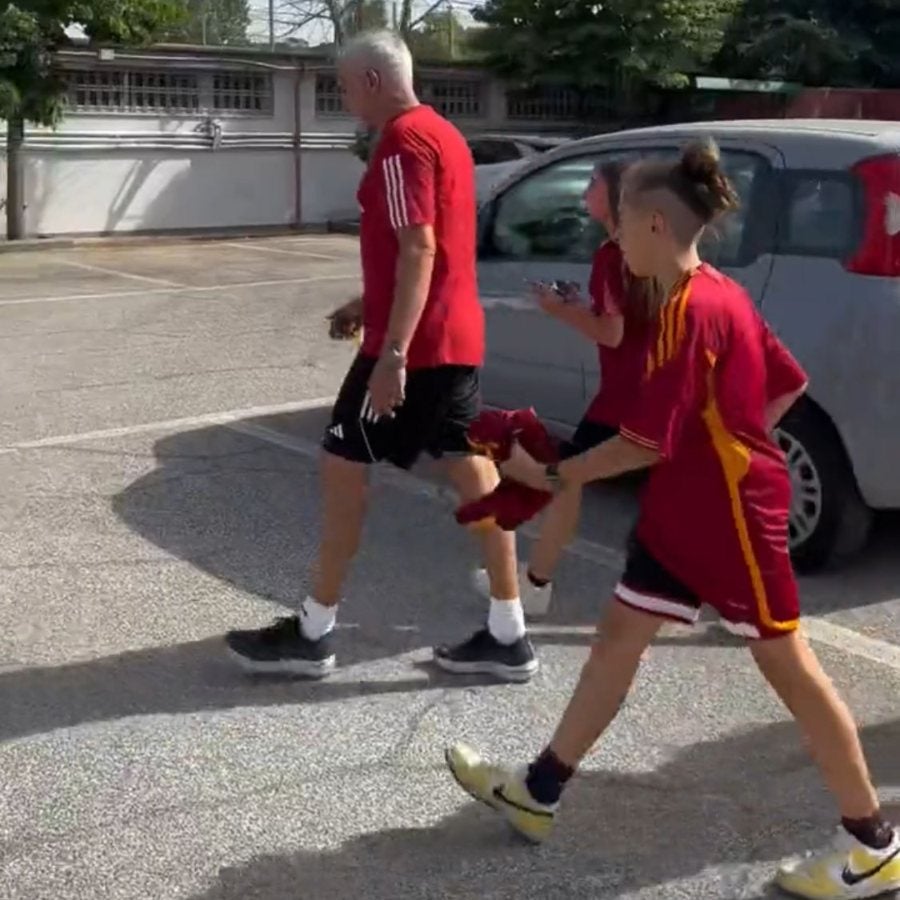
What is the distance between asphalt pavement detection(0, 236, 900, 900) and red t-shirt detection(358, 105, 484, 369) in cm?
103

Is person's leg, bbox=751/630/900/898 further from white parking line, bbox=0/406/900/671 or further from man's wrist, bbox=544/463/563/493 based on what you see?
white parking line, bbox=0/406/900/671

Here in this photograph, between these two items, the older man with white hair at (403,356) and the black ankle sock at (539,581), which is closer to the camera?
the older man with white hair at (403,356)

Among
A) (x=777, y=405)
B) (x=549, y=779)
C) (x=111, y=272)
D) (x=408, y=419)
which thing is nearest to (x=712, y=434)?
(x=777, y=405)

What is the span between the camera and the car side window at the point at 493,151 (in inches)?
817

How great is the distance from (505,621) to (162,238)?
1686 cm

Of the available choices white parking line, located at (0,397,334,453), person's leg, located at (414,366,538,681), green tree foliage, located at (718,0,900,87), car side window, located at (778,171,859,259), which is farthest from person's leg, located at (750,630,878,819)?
green tree foliage, located at (718,0,900,87)

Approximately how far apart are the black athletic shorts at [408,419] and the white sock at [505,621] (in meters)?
0.48

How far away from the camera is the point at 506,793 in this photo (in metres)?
3.79

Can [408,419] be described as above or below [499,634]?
above

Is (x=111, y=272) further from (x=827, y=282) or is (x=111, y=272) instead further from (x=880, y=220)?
(x=880, y=220)

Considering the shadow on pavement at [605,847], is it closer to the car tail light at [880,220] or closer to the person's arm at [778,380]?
the person's arm at [778,380]

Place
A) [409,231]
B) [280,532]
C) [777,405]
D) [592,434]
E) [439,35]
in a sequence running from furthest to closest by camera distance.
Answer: [439,35]
[280,532]
[592,434]
[409,231]
[777,405]

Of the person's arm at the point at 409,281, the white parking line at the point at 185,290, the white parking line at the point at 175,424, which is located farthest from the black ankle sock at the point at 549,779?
the white parking line at the point at 185,290

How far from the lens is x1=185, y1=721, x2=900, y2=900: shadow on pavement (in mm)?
3637
